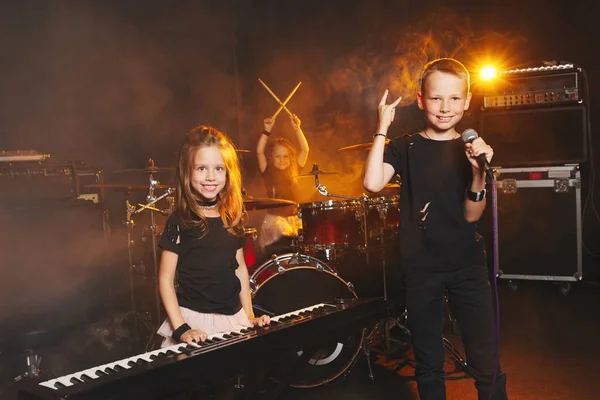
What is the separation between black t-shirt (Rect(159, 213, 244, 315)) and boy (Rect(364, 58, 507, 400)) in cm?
65

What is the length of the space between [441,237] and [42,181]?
135 inches

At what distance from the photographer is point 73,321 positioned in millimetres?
4820

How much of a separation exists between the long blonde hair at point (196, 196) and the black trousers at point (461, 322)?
744 mm

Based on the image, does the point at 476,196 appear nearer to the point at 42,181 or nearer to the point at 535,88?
the point at 42,181

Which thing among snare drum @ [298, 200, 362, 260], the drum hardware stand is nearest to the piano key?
the drum hardware stand

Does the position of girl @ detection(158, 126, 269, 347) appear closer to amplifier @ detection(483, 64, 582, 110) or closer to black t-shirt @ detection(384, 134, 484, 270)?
black t-shirt @ detection(384, 134, 484, 270)

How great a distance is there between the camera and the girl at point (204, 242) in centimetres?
243

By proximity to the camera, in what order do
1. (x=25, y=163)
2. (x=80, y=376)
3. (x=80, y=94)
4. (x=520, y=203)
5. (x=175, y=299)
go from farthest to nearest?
(x=520, y=203), (x=80, y=94), (x=25, y=163), (x=175, y=299), (x=80, y=376)

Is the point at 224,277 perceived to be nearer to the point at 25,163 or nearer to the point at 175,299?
the point at 175,299

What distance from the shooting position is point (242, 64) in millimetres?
7145

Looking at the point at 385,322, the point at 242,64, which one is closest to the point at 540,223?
the point at 385,322

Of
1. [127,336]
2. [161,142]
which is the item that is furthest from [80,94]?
[127,336]

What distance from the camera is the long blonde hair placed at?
8.09 ft

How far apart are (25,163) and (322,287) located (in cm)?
246
